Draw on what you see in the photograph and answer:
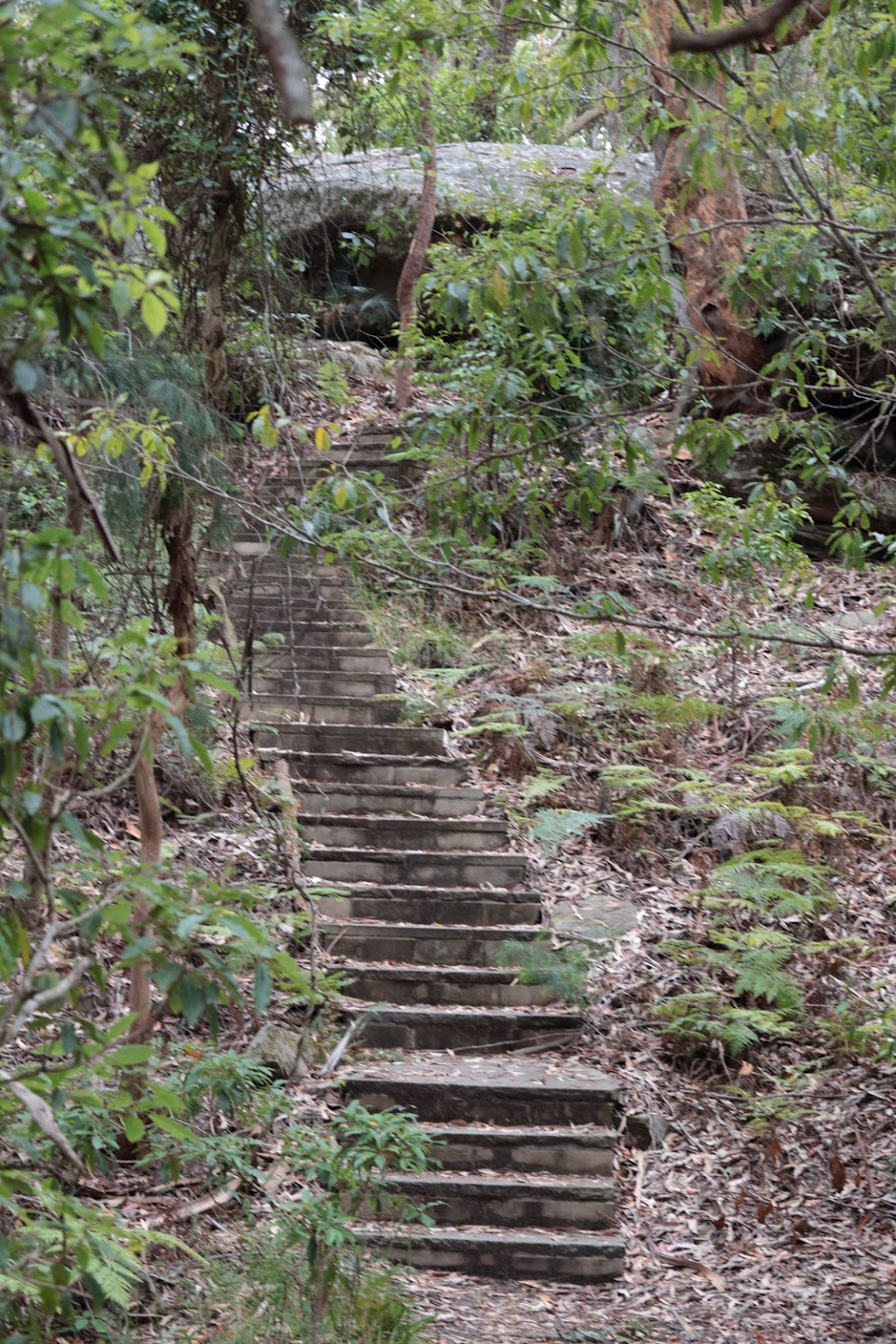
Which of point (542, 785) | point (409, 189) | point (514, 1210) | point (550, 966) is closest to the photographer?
point (514, 1210)

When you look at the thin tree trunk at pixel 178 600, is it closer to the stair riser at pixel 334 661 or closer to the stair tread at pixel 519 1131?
the stair tread at pixel 519 1131

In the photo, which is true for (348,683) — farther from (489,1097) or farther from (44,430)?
(44,430)

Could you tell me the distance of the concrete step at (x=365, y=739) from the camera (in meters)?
7.80

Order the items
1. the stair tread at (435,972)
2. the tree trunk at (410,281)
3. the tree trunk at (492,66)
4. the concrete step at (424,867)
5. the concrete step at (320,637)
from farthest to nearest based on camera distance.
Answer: the tree trunk at (410,281) < the concrete step at (320,637) < the concrete step at (424,867) < the stair tread at (435,972) < the tree trunk at (492,66)

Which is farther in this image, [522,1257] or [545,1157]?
[545,1157]

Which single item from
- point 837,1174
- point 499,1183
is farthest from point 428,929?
point 837,1174

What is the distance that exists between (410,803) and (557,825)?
956 mm

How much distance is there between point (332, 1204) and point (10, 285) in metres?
2.82

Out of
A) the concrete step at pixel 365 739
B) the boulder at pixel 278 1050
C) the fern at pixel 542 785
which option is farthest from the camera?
the concrete step at pixel 365 739

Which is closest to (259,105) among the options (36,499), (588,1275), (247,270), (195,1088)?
(247,270)

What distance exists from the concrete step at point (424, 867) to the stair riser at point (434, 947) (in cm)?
58

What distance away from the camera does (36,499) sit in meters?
6.83

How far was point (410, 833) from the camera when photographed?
7.04 metres

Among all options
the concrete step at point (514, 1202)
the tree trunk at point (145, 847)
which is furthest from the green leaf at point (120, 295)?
the concrete step at point (514, 1202)
